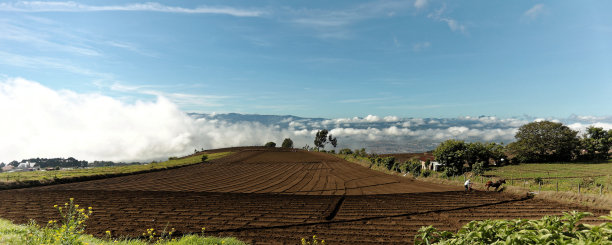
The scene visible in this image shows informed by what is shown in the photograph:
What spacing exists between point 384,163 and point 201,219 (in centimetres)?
4228

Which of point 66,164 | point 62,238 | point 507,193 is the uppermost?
point 62,238

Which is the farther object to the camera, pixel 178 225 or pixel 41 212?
pixel 41 212

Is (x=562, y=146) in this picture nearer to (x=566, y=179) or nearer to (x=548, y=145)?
(x=548, y=145)

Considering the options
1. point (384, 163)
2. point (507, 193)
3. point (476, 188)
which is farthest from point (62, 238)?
point (384, 163)

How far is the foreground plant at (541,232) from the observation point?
6.81ft

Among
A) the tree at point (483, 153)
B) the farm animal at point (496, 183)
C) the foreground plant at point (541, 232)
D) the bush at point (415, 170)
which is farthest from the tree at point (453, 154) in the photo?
the foreground plant at point (541, 232)

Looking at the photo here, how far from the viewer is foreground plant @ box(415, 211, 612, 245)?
207cm

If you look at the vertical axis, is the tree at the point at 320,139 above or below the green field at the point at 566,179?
above

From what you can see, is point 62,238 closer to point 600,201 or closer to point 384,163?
point 600,201

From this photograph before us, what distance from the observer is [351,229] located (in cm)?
1681

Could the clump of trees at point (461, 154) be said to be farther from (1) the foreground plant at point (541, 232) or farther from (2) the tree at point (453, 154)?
(1) the foreground plant at point (541, 232)

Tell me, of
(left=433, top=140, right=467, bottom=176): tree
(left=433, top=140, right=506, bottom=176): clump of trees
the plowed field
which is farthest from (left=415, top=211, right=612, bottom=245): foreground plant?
(left=433, top=140, right=467, bottom=176): tree

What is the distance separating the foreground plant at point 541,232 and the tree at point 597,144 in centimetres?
8559

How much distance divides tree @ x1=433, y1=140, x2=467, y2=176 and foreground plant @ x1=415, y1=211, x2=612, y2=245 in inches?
2350
